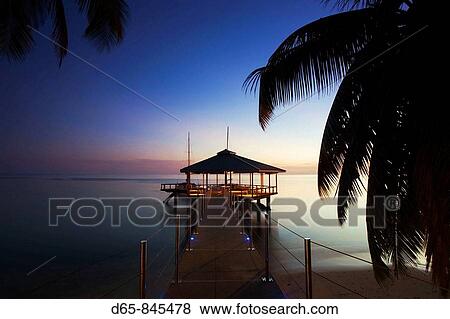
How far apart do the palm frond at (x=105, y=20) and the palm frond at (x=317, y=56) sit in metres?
1.31

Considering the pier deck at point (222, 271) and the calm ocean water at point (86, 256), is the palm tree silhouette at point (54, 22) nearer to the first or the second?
the pier deck at point (222, 271)

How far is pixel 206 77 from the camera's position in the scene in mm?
5141

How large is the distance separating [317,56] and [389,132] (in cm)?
77

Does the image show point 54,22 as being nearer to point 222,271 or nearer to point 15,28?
point 15,28

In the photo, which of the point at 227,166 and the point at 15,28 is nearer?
the point at 15,28

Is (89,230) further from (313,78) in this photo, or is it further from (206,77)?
(313,78)

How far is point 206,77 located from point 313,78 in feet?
10.7

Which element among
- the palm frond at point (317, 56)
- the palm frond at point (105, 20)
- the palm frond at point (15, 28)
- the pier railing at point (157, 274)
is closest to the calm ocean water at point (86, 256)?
the pier railing at point (157, 274)

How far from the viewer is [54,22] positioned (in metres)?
2.54

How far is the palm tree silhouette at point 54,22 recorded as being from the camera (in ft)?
7.30

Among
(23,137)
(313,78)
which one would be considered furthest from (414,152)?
(23,137)

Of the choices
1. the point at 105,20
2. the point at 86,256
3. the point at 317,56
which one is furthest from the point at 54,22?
the point at 86,256

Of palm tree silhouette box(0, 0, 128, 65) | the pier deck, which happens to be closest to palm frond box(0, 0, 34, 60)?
palm tree silhouette box(0, 0, 128, 65)
